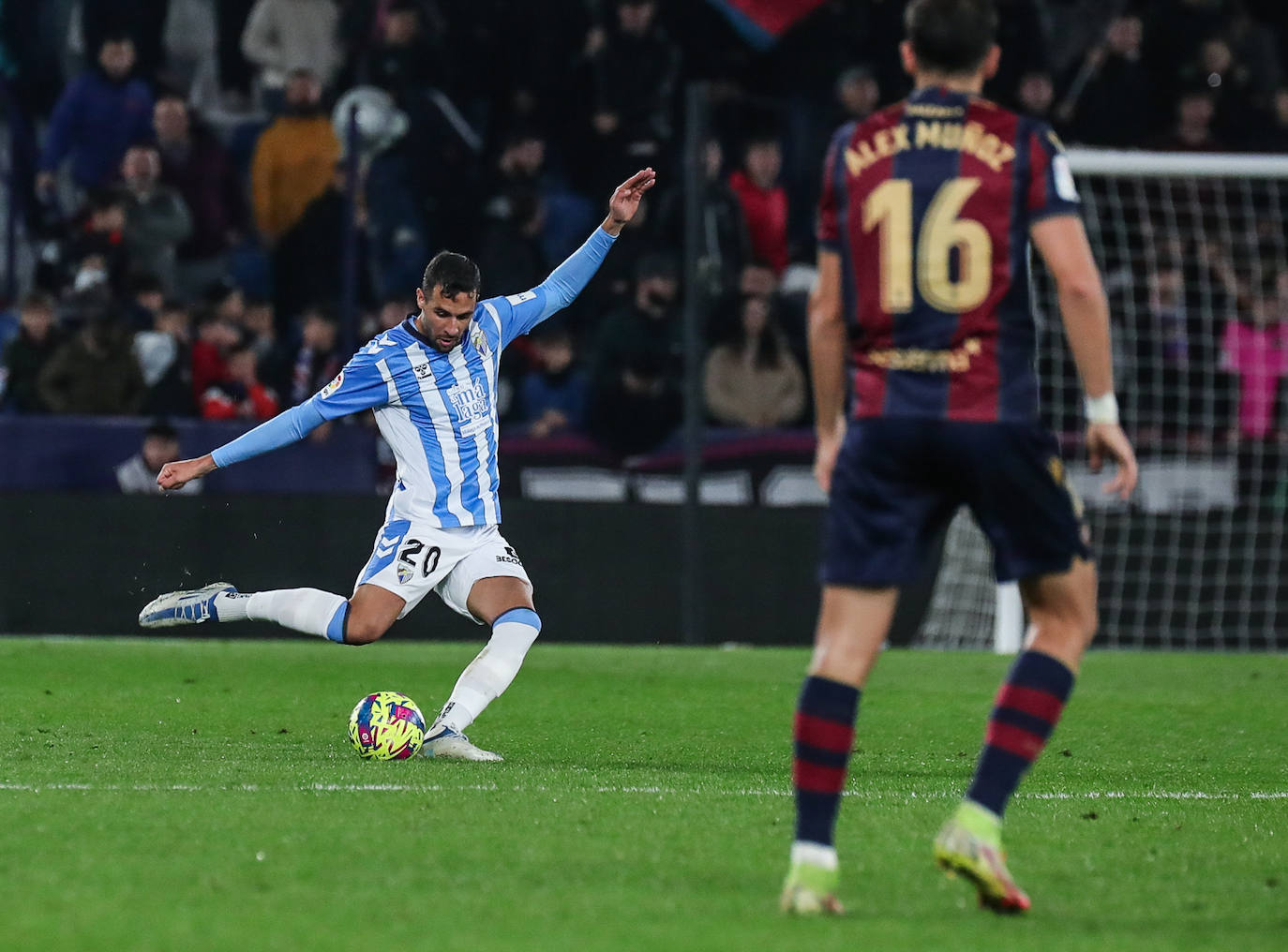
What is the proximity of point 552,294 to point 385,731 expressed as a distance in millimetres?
1974

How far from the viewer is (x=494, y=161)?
15.4m

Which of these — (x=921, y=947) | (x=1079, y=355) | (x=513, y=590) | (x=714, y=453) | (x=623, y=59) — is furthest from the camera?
(x=623, y=59)

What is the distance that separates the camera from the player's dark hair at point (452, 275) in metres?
7.29

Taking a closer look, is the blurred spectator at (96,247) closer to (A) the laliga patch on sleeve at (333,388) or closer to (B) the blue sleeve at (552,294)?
(B) the blue sleeve at (552,294)

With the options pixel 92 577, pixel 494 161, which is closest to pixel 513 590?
pixel 92 577

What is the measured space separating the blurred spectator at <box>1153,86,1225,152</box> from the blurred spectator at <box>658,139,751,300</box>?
3538mm

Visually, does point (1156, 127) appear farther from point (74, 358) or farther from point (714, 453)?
point (74, 358)

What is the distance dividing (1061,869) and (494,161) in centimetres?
1124

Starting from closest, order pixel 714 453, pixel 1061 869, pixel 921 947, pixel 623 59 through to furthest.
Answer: pixel 921 947 → pixel 1061 869 → pixel 714 453 → pixel 623 59

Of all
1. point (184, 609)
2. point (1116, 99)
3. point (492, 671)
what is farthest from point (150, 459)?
point (1116, 99)

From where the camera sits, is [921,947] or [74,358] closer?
[921,947]

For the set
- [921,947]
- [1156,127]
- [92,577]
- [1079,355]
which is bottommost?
[92,577]

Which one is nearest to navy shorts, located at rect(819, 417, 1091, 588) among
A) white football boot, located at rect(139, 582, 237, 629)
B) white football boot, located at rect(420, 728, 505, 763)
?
white football boot, located at rect(420, 728, 505, 763)

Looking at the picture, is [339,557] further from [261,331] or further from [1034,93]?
[1034,93]
